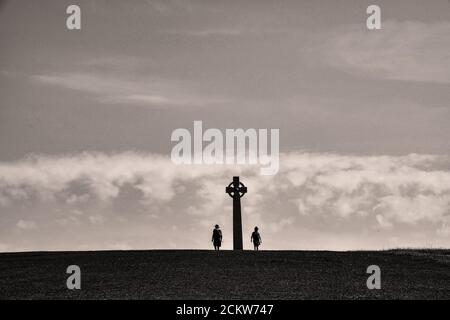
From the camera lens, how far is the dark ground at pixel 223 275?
19953 mm

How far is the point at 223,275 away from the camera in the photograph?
22.5 m

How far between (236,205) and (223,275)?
37.6 feet

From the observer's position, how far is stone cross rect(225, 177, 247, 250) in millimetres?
33719

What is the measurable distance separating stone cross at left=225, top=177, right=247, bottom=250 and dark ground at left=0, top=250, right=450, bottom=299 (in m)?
5.15

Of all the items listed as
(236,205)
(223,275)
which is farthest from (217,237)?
(223,275)

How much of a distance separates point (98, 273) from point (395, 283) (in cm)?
866

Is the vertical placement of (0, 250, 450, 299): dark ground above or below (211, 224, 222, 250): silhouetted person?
below

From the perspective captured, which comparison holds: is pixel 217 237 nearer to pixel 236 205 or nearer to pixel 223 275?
pixel 236 205

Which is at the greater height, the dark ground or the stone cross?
the stone cross

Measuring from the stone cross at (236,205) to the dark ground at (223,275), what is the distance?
515 cm

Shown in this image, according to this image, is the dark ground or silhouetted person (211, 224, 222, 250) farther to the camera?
silhouetted person (211, 224, 222, 250)

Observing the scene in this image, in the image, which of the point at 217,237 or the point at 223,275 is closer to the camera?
the point at 223,275
